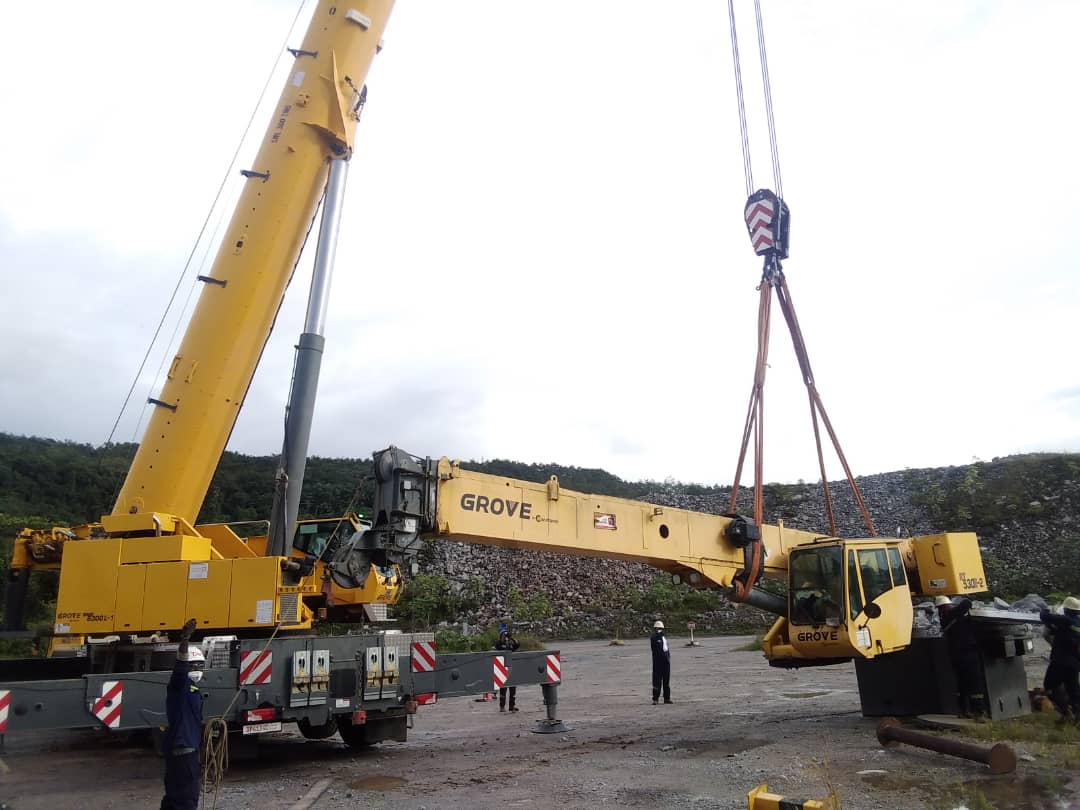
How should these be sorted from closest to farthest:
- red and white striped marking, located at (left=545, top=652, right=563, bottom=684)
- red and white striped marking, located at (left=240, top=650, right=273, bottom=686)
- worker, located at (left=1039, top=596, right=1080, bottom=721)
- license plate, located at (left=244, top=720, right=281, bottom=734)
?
red and white striped marking, located at (left=240, top=650, right=273, bottom=686)
license plate, located at (left=244, top=720, right=281, bottom=734)
worker, located at (left=1039, top=596, right=1080, bottom=721)
red and white striped marking, located at (left=545, top=652, right=563, bottom=684)

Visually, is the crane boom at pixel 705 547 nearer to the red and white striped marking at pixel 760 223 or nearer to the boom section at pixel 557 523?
the boom section at pixel 557 523

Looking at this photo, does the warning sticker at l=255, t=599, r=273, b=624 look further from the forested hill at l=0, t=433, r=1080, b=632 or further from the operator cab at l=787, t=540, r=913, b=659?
the forested hill at l=0, t=433, r=1080, b=632

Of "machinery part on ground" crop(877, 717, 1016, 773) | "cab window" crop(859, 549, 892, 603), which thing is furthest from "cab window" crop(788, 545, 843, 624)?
"machinery part on ground" crop(877, 717, 1016, 773)

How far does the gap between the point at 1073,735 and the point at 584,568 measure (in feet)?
90.9

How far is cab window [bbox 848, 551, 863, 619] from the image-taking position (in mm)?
9023

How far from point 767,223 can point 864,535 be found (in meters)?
27.3

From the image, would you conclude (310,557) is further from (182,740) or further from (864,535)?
(864,535)

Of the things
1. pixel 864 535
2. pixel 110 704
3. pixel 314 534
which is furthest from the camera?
pixel 864 535

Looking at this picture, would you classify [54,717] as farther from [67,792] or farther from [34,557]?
[34,557]

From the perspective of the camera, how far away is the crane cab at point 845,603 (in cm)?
900

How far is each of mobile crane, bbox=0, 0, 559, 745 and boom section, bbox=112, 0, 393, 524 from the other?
0.02m

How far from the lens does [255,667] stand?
8031mm

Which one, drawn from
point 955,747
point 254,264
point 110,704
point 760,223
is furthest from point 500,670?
point 760,223

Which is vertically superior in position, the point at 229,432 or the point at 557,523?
the point at 229,432
